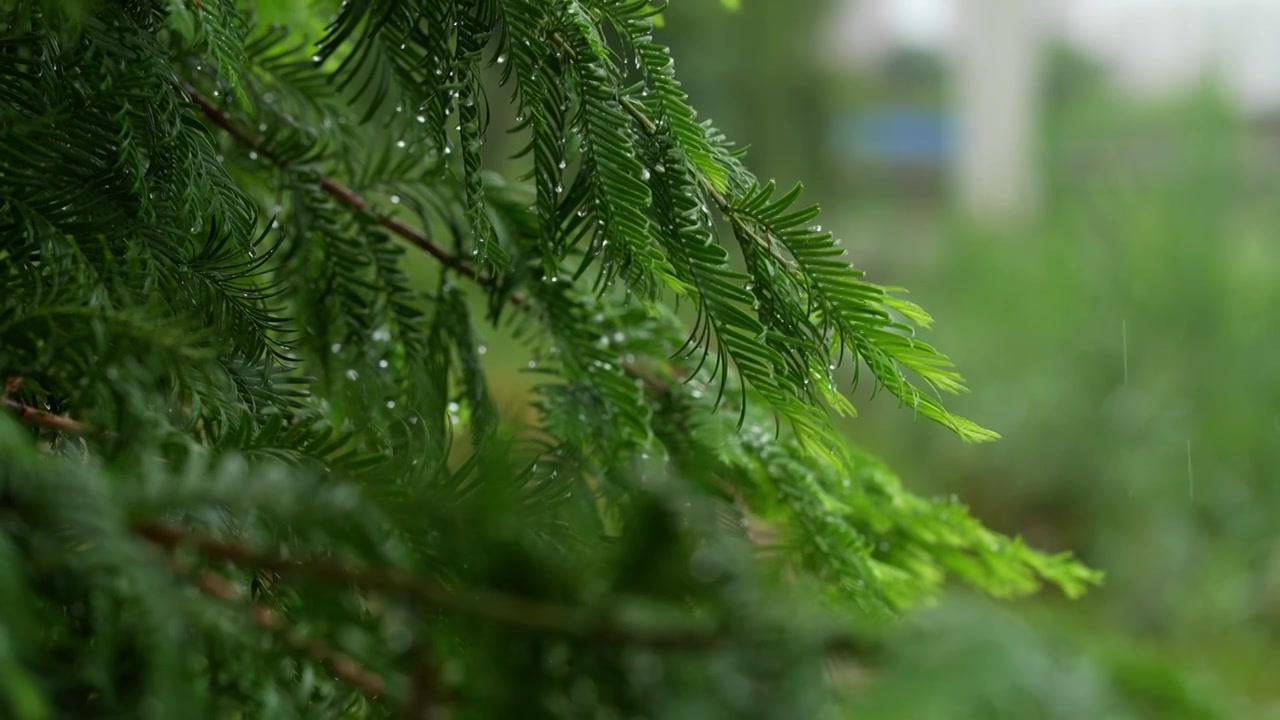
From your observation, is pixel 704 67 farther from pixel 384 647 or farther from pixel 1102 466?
pixel 384 647

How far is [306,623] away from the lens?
1.14 feet

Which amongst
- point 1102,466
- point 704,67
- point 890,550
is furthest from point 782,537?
point 704,67

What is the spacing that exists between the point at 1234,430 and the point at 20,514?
3182mm

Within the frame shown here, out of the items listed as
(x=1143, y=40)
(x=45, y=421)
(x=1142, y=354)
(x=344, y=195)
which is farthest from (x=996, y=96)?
(x=45, y=421)

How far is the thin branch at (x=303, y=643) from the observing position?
300 millimetres

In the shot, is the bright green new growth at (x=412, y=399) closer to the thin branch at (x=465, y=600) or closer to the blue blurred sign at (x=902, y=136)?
the thin branch at (x=465, y=600)

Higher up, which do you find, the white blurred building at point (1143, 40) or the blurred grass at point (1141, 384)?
the white blurred building at point (1143, 40)

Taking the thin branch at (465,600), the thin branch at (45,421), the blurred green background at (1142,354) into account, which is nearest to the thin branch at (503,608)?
the thin branch at (465,600)

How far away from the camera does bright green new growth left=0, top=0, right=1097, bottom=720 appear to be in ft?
0.85

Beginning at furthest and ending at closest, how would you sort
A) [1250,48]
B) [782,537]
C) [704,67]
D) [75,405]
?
[704,67], [1250,48], [782,537], [75,405]

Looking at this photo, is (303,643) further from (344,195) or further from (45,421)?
(344,195)

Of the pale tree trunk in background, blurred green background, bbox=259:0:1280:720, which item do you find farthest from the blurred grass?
the pale tree trunk in background

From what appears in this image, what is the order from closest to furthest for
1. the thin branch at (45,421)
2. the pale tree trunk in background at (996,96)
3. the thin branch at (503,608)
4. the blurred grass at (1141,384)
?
the thin branch at (503,608)
the thin branch at (45,421)
the blurred grass at (1141,384)
the pale tree trunk in background at (996,96)

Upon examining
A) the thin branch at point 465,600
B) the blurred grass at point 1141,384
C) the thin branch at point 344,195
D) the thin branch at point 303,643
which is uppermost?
the blurred grass at point 1141,384
